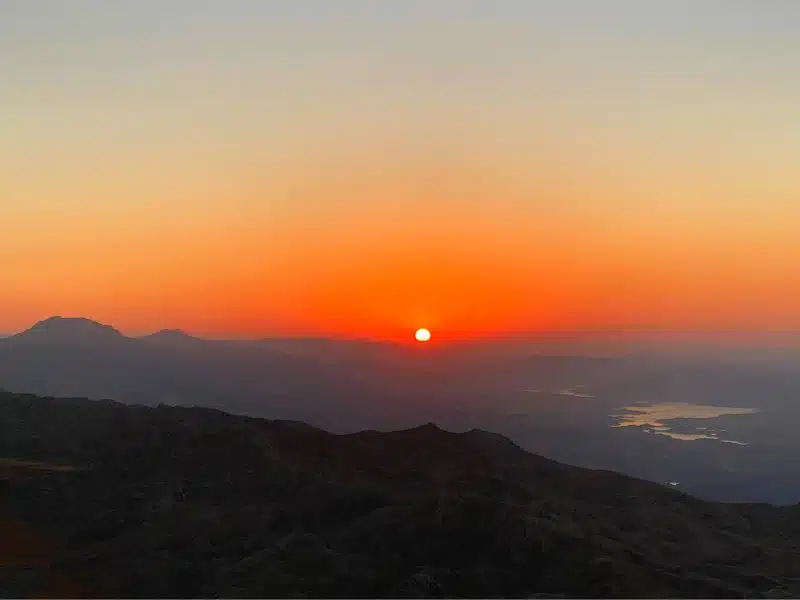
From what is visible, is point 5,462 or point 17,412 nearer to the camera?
point 5,462

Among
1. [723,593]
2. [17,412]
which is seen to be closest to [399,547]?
[723,593]

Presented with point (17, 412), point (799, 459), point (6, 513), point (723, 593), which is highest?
point (17, 412)

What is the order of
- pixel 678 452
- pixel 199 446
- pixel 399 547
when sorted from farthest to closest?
pixel 678 452 < pixel 199 446 < pixel 399 547

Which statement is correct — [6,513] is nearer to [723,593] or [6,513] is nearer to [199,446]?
[199,446]

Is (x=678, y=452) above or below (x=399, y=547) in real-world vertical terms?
below

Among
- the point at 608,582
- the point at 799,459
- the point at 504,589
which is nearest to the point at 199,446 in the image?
the point at 504,589

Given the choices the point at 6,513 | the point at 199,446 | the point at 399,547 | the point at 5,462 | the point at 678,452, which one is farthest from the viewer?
the point at 678,452
